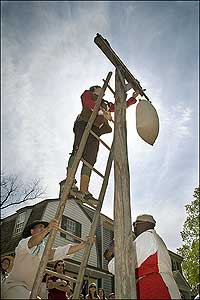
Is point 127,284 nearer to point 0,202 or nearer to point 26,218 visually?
point 26,218

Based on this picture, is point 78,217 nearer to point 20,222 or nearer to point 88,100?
point 20,222

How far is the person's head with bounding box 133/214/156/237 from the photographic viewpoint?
3.35 metres

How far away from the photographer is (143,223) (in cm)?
336

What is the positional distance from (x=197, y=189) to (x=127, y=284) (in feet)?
62.9

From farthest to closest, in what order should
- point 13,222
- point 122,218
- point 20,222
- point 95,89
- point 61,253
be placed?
point 13,222, point 20,222, point 95,89, point 61,253, point 122,218

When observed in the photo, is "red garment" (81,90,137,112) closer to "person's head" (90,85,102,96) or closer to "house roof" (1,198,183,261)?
"person's head" (90,85,102,96)

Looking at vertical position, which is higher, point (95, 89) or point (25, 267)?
point (95, 89)

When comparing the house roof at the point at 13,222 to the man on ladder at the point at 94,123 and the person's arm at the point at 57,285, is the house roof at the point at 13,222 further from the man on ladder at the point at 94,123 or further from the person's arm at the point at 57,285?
the person's arm at the point at 57,285

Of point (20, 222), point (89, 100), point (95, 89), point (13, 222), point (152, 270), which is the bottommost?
point (152, 270)

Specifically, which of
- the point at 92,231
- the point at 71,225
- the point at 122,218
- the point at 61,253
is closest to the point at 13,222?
the point at 71,225

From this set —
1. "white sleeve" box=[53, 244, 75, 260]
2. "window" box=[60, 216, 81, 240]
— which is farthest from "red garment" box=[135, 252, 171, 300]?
"window" box=[60, 216, 81, 240]

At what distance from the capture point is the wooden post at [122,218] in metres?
2.38

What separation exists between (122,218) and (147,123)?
4.82 feet

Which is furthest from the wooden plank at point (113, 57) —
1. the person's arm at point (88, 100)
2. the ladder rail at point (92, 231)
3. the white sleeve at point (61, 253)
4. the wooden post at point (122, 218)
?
the white sleeve at point (61, 253)
